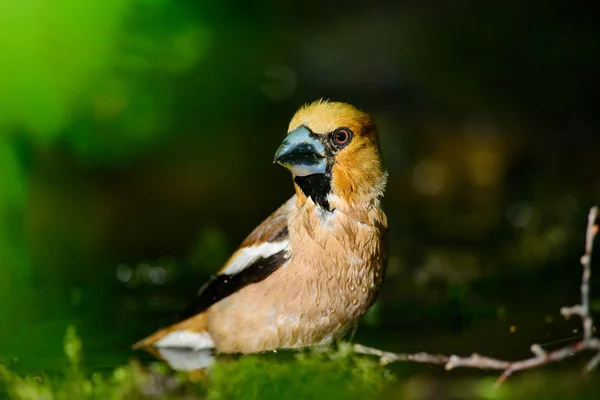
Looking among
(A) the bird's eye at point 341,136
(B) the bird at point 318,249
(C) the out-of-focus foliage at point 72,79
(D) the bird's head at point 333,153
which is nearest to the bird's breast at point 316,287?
(B) the bird at point 318,249

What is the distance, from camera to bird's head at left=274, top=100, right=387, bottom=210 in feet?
14.3

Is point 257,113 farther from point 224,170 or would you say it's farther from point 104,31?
point 104,31

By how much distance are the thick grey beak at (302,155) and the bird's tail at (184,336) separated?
3.43 ft

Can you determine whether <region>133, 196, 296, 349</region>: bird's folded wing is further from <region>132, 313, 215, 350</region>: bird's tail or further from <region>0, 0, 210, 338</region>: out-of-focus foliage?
<region>0, 0, 210, 338</region>: out-of-focus foliage

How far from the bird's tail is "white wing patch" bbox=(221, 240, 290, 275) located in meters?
0.34

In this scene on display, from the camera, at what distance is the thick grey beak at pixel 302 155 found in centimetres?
431

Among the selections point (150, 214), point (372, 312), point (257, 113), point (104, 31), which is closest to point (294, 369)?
point (372, 312)

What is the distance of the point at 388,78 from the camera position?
42.7 ft

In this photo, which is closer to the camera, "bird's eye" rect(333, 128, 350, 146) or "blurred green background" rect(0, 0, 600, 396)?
"bird's eye" rect(333, 128, 350, 146)

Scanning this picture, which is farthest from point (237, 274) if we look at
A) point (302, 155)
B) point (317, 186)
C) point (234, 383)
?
point (234, 383)

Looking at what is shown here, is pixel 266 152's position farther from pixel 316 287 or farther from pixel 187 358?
pixel 316 287

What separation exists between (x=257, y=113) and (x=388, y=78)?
7.21 ft

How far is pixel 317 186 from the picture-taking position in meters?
4.42

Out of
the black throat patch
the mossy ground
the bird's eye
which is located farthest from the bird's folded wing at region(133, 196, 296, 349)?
the mossy ground
